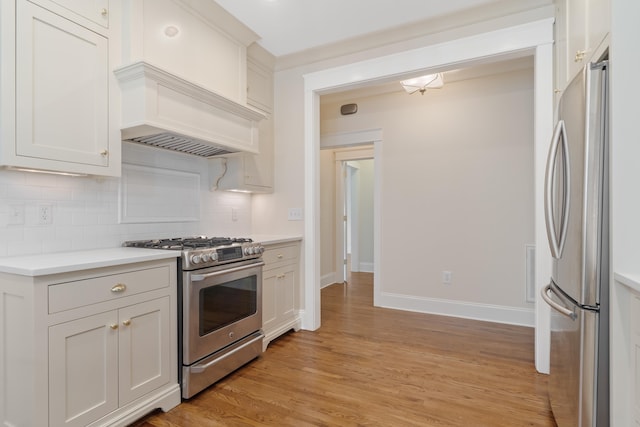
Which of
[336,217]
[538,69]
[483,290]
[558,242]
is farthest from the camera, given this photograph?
[336,217]

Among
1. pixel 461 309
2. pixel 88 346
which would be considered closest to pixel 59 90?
pixel 88 346

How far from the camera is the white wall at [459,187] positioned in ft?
11.7

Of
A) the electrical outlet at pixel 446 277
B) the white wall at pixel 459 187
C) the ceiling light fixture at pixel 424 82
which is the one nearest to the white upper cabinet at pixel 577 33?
the ceiling light fixture at pixel 424 82

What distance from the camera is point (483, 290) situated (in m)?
3.73

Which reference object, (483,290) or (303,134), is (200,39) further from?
(483,290)

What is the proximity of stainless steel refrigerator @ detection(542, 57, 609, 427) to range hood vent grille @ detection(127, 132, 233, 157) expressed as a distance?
2.29 m

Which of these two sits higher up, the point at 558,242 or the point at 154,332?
the point at 558,242

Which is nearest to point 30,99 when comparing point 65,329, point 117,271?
point 117,271

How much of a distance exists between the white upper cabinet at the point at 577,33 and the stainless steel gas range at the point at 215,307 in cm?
234

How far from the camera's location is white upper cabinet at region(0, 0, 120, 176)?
1645 millimetres

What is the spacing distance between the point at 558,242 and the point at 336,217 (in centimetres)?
409

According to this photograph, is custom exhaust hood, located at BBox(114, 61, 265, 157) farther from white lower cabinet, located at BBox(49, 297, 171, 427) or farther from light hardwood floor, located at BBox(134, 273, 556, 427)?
light hardwood floor, located at BBox(134, 273, 556, 427)

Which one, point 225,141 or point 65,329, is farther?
point 225,141

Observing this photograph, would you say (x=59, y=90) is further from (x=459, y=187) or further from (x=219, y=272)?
(x=459, y=187)
